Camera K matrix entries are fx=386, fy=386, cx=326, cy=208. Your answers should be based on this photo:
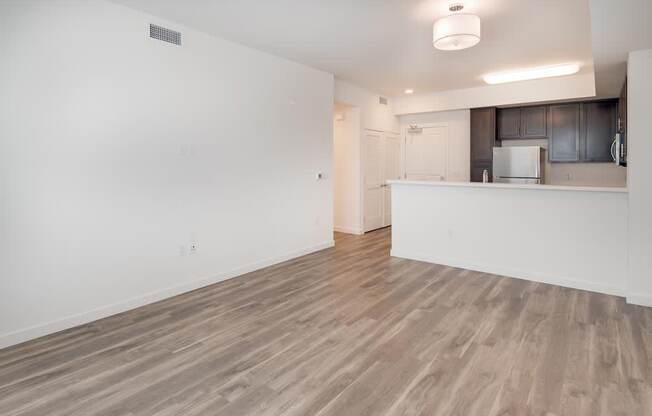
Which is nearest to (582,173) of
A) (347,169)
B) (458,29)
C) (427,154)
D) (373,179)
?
(427,154)

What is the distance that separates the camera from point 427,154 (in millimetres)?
8039

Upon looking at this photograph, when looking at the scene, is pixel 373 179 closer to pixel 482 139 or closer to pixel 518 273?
pixel 482 139

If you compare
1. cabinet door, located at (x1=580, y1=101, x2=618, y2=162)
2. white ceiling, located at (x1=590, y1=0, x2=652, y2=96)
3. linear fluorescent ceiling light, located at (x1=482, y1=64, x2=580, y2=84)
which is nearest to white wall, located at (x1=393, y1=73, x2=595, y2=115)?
linear fluorescent ceiling light, located at (x1=482, y1=64, x2=580, y2=84)

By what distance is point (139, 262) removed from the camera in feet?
12.0

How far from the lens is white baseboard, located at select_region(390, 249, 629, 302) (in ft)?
13.0

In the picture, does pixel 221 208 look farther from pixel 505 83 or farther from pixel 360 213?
pixel 505 83

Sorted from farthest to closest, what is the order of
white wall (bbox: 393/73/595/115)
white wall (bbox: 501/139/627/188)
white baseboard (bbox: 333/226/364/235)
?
white baseboard (bbox: 333/226/364/235)
white wall (bbox: 501/139/627/188)
white wall (bbox: 393/73/595/115)

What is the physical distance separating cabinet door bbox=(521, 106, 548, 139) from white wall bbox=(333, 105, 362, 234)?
9.78 feet

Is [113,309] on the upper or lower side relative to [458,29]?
lower

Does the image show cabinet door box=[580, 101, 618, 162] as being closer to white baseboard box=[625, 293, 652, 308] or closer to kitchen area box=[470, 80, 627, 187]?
kitchen area box=[470, 80, 627, 187]

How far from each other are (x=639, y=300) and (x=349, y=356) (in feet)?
9.73

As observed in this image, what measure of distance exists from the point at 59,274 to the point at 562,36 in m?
5.47

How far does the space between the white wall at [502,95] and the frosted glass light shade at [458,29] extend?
3499mm

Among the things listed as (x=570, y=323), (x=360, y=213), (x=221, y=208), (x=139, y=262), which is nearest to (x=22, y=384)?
(x=139, y=262)
